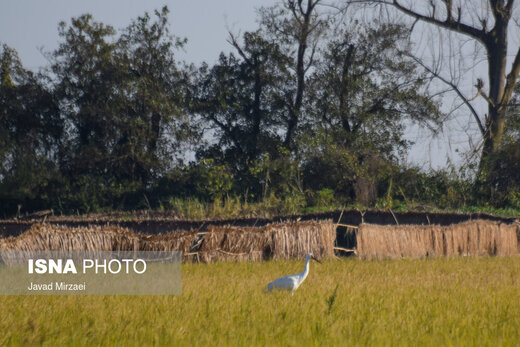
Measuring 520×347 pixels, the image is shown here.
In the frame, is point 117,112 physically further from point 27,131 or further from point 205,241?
point 205,241

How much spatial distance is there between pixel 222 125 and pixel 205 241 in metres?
17.4

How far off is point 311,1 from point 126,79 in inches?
340

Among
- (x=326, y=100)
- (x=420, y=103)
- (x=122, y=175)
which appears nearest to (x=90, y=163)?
(x=122, y=175)

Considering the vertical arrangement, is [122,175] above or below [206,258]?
above

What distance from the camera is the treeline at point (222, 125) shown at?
27359 mm

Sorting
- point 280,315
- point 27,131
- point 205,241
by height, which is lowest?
point 280,315

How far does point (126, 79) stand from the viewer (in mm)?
27625

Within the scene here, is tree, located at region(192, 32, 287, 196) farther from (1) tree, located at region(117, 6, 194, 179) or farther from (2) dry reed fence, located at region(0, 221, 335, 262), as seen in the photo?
(2) dry reed fence, located at region(0, 221, 335, 262)

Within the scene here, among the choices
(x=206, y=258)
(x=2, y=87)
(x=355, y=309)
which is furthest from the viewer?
(x=2, y=87)

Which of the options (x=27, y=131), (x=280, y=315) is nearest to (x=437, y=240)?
→ (x=280, y=315)

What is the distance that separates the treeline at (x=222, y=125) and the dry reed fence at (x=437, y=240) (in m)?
8.48

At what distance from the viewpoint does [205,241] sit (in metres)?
12.9

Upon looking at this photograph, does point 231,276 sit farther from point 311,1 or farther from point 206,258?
point 311,1

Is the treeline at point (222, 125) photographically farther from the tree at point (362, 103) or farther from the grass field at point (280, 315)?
the grass field at point (280, 315)
